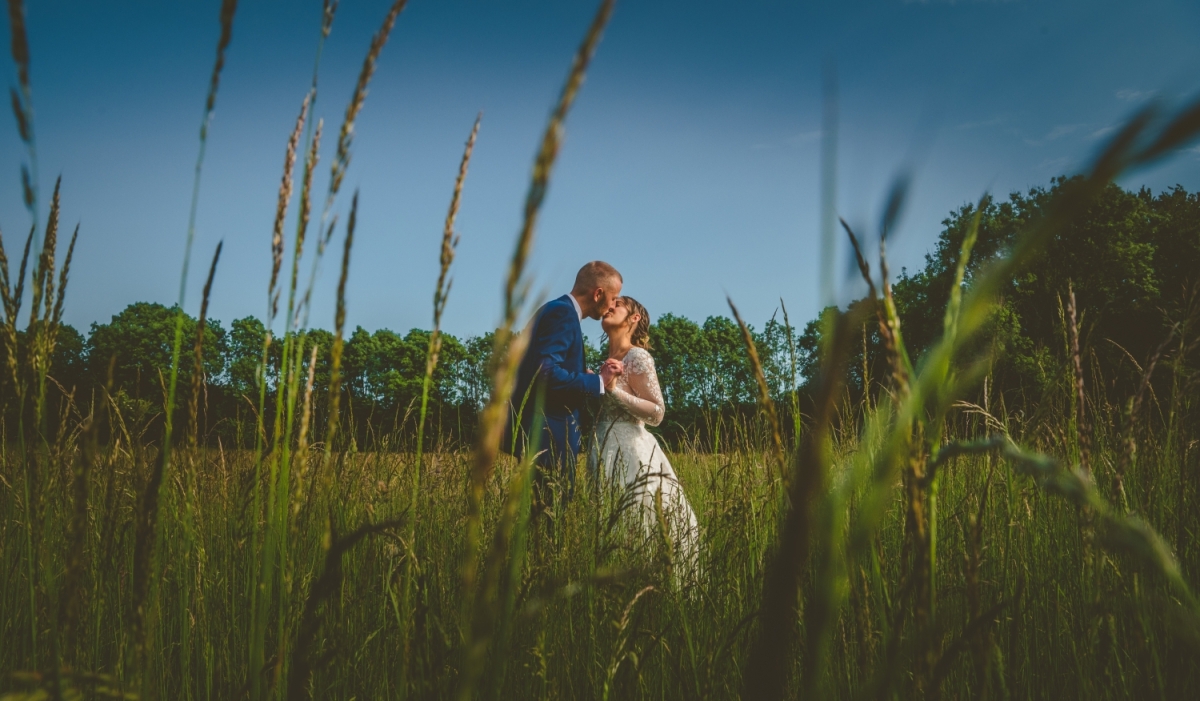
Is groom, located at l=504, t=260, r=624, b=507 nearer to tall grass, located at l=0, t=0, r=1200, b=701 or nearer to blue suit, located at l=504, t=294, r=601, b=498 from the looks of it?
blue suit, located at l=504, t=294, r=601, b=498

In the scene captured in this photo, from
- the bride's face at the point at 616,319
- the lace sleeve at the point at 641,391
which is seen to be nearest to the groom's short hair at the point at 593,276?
the bride's face at the point at 616,319

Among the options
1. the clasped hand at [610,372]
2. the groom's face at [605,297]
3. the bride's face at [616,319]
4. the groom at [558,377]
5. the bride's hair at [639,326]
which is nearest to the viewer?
the groom at [558,377]

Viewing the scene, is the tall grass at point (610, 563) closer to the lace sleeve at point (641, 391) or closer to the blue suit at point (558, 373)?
the blue suit at point (558, 373)

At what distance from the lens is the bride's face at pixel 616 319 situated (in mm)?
7082

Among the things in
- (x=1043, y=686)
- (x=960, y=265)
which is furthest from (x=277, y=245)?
Answer: (x=1043, y=686)

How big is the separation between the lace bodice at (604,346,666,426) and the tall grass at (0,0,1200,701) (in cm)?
269

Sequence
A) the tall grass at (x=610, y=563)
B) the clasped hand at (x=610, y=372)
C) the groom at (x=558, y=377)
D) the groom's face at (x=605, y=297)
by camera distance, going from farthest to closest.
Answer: the groom's face at (x=605, y=297) → the clasped hand at (x=610, y=372) → the groom at (x=558, y=377) → the tall grass at (x=610, y=563)

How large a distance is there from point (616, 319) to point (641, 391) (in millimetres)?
1099

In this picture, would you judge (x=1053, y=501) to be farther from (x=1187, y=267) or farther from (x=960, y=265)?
(x=1187, y=267)

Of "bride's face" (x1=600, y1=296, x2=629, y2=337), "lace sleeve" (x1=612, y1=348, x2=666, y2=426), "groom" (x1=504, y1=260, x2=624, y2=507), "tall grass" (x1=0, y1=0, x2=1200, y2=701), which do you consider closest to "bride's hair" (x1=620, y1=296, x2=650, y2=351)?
"bride's face" (x1=600, y1=296, x2=629, y2=337)

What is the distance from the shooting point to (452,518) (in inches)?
127

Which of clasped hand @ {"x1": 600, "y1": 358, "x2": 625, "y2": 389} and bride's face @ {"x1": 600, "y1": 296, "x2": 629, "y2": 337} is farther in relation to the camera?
bride's face @ {"x1": 600, "y1": 296, "x2": 629, "y2": 337}

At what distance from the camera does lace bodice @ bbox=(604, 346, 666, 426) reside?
6.06 metres

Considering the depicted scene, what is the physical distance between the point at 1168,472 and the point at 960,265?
2864mm
